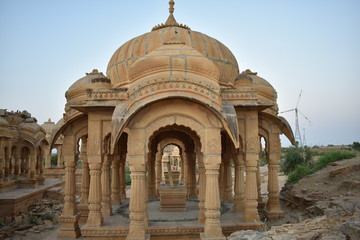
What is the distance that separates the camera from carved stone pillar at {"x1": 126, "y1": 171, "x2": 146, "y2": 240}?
859cm

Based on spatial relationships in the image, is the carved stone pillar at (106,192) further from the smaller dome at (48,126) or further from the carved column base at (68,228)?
the smaller dome at (48,126)

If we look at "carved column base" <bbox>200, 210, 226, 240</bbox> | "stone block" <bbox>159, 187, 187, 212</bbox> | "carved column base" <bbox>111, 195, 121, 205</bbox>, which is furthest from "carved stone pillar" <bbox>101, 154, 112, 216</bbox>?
"carved column base" <bbox>200, 210, 226, 240</bbox>

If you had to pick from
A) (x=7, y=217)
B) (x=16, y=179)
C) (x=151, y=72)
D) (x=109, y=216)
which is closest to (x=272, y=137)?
(x=151, y=72)

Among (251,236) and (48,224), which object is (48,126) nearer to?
(48,224)

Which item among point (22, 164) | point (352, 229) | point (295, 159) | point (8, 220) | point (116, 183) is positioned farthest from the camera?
point (295, 159)

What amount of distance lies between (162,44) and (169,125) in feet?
16.6

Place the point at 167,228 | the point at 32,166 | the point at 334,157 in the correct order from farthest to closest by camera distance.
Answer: the point at 32,166
the point at 334,157
the point at 167,228

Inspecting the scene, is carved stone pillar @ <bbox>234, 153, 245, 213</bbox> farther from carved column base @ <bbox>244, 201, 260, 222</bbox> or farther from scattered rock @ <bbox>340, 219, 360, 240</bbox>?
scattered rock @ <bbox>340, 219, 360, 240</bbox>

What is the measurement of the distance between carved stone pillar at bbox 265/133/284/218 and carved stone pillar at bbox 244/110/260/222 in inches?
104

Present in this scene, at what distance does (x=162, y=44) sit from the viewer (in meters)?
13.2

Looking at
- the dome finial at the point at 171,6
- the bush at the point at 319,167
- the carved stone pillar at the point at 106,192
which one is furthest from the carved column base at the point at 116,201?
A: the bush at the point at 319,167

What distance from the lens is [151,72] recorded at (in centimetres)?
918

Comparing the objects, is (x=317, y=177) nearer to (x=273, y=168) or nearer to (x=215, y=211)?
(x=273, y=168)

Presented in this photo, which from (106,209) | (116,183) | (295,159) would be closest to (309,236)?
(106,209)
